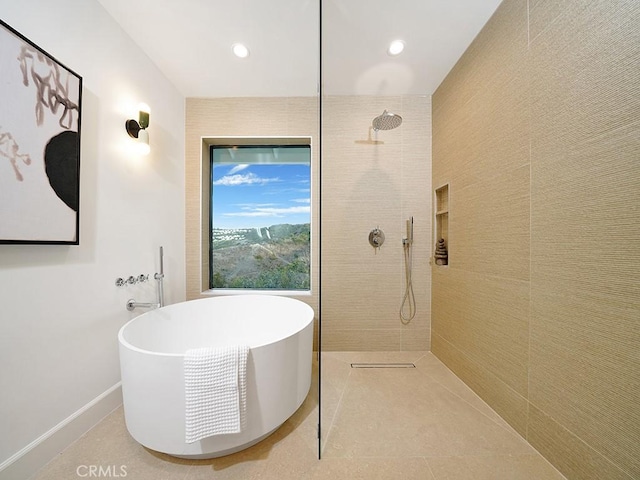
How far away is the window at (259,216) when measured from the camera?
255 centimetres

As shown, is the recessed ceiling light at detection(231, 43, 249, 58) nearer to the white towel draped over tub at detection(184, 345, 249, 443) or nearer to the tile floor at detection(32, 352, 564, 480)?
the white towel draped over tub at detection(184, 345, 249, 443)

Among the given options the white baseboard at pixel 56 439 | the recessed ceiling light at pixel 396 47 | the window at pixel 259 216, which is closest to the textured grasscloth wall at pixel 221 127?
the window at pixel 259 216

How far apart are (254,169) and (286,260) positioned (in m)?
1.07

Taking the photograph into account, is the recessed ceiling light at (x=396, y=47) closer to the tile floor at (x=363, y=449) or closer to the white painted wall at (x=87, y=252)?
the white painted wall at (x=87, y=252)

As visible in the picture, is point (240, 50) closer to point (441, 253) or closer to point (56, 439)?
point (441, 253)

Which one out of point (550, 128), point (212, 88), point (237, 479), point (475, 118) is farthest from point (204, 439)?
point (212, 88)

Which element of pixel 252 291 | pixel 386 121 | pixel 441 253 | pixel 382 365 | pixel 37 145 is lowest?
pixel 382 365

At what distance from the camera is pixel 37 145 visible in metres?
1.10

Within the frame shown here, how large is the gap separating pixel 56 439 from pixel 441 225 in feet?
9.42

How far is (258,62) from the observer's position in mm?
1908

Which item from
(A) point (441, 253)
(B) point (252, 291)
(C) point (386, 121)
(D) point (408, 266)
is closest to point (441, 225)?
(A) point (441, 253)

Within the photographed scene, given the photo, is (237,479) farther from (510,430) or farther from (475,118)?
(475,118)

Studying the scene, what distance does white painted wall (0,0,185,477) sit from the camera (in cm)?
106

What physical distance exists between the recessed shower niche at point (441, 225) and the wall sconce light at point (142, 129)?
2.41 meters
